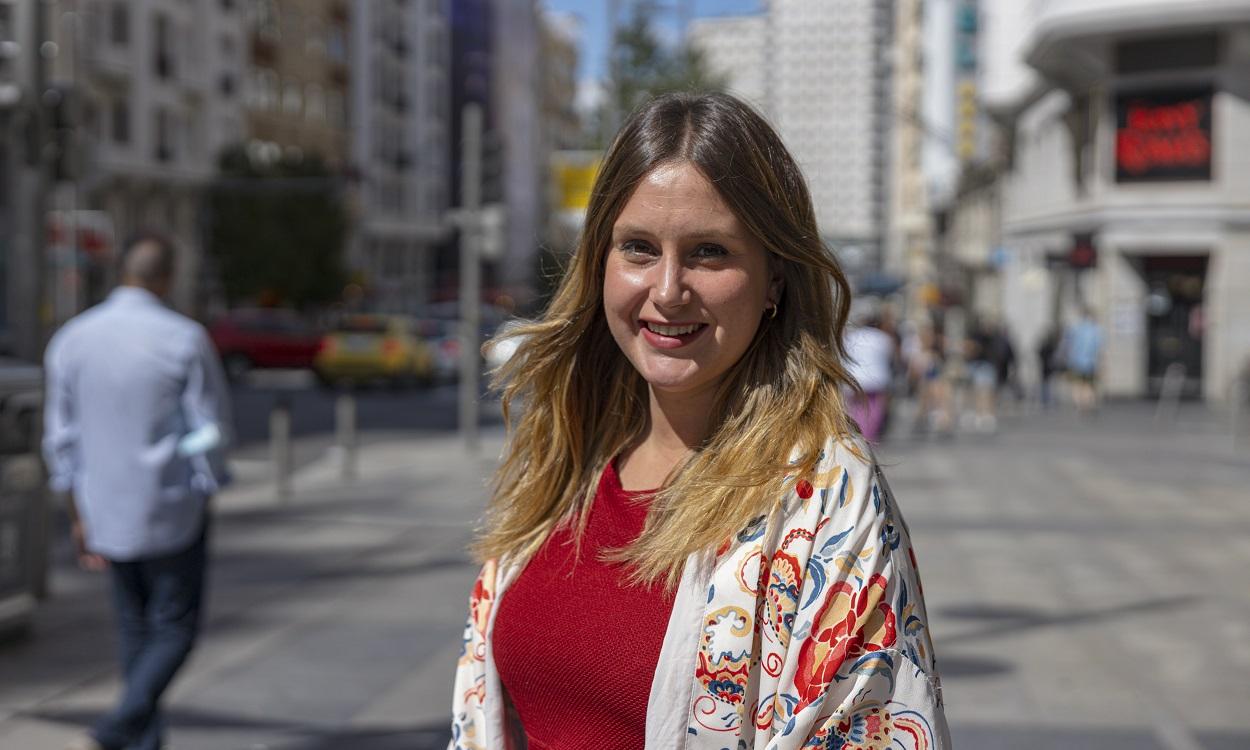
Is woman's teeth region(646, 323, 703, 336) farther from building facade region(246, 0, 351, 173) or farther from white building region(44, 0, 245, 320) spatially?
building facade region(246, 0, 351, 173)

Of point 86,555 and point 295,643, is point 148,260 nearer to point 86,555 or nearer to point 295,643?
point 86,555

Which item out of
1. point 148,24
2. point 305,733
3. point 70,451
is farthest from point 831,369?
point 148,24

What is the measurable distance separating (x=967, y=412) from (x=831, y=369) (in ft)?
83.2

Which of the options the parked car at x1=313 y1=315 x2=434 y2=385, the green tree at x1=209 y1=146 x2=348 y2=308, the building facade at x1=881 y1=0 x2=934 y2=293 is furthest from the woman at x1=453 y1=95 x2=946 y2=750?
the building facade at x1=881 y1=0 x2=934 y2=293

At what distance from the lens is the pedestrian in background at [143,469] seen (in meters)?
4.92

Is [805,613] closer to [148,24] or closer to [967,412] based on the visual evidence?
[967,412]

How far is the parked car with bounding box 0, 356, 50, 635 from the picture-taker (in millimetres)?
7051

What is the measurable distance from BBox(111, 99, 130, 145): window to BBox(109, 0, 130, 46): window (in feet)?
6.05

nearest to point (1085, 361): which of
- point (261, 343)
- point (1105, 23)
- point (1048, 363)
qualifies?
point (1048, 363)

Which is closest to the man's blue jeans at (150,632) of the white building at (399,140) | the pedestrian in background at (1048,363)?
the pedestrian in background at (1048,363)

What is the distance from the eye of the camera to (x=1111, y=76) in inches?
1238

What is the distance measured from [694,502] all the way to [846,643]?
30 cm

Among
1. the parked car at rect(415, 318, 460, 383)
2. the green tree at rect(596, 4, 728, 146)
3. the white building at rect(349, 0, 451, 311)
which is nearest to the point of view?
the parked car at rect(415, 318, 460, 383)

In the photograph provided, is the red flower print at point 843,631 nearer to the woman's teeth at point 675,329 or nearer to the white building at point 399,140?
the woman's teeth at point 675,329
